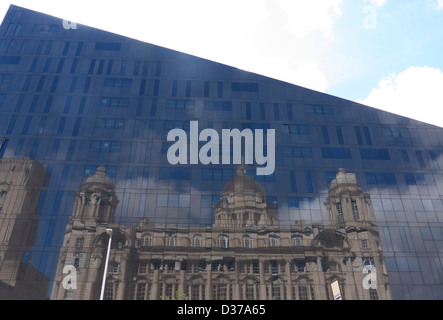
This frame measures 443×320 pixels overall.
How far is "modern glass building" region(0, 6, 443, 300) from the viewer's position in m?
45.2

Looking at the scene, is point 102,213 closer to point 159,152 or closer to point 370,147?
point 159,152

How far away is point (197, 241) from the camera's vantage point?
4675 centimetres

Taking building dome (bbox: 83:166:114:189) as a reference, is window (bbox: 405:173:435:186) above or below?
above

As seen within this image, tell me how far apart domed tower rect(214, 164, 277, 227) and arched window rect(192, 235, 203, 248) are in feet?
9.56

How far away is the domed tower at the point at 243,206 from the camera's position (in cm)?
4791

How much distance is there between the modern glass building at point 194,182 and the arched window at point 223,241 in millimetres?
275

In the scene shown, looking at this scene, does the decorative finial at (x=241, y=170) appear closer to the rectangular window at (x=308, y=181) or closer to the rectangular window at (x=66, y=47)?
the rectangular window at (x=308, y=181)

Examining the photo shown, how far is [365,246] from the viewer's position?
47656 mm

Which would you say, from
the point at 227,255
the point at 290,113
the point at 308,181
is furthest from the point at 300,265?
the point at 290,113

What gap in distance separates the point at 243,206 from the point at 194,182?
7.99m

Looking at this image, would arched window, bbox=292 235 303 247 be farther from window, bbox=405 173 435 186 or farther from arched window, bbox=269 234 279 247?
window, bbox=405 173 435 186

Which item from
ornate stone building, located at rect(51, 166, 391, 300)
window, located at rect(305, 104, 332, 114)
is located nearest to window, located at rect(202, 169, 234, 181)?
ornate stone building, located at rect(51, 166, 391, 300)

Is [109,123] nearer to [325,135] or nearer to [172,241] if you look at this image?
[172,241]
